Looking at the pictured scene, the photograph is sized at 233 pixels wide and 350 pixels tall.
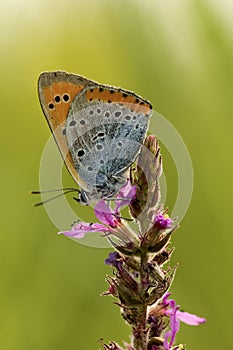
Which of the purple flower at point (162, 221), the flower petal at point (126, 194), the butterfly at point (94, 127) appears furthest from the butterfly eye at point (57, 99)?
the purple flower at point (162, 221)

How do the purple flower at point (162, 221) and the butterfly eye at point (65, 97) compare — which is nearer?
the purple flower at point (162, 221)

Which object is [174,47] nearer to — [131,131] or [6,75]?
[6,75]

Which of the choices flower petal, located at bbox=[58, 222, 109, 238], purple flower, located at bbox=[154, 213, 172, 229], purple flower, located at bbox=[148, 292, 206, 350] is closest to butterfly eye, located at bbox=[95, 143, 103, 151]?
flower petal, located at bbox=[58, 222, 109, 238]

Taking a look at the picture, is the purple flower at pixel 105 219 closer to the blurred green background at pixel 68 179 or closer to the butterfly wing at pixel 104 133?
the butterfly wing at pixel 104 133

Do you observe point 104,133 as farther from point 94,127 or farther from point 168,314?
point 168,314

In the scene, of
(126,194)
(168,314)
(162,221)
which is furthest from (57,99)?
(168,314)

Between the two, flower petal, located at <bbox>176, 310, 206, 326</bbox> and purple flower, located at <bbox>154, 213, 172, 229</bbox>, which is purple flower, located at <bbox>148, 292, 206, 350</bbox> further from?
purple flower, located at <bbox>154, 213, 172, 229</bbox>
